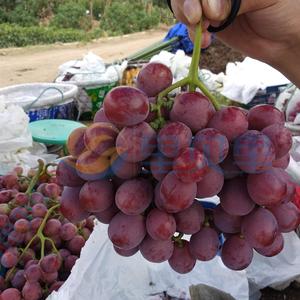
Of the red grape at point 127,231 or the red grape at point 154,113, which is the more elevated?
the red grape at point 154,113

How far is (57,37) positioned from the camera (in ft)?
50.7

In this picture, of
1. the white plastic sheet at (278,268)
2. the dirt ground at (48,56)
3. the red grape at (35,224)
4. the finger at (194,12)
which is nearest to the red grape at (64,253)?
the red grape at (35,224)

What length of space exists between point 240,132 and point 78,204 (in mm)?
318

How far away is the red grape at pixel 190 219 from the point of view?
2.60ft

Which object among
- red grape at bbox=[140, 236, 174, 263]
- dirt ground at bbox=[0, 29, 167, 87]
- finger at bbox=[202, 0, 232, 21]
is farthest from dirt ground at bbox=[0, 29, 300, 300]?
red grape at bbox=[140, 236, 174, 263]

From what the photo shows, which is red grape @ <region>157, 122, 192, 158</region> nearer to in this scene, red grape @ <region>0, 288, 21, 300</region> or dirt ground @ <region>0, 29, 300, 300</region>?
red grape @ <region>0, 288, 21, 300</region>

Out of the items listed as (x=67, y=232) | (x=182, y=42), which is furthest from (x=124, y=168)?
(x=182, y=42)

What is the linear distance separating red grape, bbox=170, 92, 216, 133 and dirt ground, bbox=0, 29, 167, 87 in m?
7.88

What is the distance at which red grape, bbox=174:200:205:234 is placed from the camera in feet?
2.60

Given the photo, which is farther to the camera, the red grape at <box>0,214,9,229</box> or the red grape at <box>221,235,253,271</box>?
the red grape at <box>0,214,9,229</box>

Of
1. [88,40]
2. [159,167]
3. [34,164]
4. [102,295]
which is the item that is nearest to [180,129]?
[159,167]

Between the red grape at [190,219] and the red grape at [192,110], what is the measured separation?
5.4 inches

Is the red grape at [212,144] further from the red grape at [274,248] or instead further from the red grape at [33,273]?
the red grape at [33,273]

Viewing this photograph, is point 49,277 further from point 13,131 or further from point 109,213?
point 13,131
